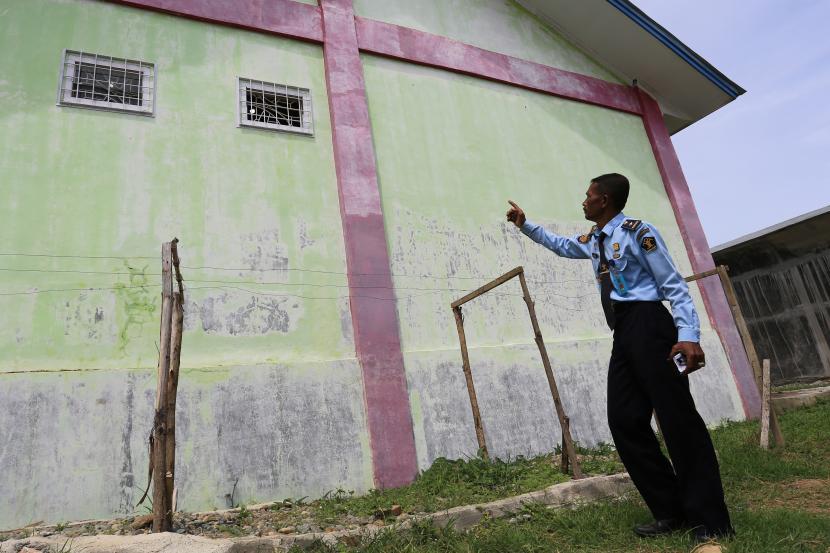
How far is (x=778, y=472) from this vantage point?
14.1 ft

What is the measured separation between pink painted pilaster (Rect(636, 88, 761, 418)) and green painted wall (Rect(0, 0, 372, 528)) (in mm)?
6214

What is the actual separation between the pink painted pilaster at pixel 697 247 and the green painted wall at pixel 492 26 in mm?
1240

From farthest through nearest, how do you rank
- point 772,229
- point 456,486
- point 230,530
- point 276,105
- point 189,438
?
point 772,229 < point 276,105 < point 189,438 < point 456,486 < point 230,530

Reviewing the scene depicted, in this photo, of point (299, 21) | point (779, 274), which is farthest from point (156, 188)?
point (779, 274)

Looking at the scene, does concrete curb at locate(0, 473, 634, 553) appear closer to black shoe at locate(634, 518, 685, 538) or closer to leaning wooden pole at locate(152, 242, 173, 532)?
leaning wooden pole at locate(152, 242, 173, 532)

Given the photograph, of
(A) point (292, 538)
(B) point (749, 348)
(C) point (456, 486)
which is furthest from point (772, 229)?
(A) point (292, 538)

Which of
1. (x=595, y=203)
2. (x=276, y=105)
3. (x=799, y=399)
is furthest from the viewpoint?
(x=799, y=399)

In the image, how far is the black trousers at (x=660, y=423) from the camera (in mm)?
2590

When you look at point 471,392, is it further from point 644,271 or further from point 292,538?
point 644,271

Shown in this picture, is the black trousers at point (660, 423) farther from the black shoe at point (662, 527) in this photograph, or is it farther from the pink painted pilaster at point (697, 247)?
the pink painted pilaster at point (697, 247)

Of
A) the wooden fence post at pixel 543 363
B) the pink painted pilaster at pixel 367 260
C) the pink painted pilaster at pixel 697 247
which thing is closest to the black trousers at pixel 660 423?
the wooden fence post at pixel 543 363

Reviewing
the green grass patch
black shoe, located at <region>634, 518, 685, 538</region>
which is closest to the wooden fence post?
the green grass patch

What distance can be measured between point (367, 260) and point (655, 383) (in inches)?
159

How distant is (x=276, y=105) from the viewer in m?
6.83
